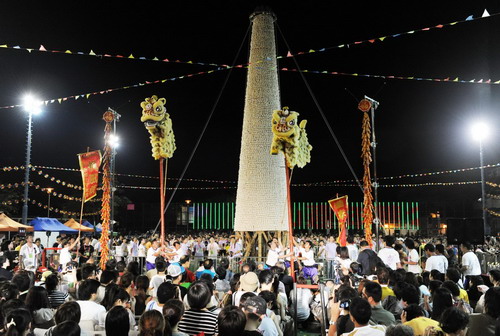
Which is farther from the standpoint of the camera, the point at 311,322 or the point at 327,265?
the point at 327,265

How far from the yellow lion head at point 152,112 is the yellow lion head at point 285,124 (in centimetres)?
376

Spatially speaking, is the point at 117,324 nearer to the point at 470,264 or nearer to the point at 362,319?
the point at 362,319

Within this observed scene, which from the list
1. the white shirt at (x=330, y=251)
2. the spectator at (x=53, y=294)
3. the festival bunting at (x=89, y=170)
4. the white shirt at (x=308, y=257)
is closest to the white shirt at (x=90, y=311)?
the spectator at (x=53, y=294)

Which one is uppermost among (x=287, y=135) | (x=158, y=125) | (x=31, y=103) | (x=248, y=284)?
(x=31, y=103)

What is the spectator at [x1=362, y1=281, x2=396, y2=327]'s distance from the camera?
5539 millimetres

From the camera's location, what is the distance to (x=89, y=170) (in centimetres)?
1547

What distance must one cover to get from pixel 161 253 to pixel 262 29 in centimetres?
1006

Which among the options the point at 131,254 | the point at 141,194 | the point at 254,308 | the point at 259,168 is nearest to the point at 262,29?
the point at 259,168

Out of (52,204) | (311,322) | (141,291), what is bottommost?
(311,322)

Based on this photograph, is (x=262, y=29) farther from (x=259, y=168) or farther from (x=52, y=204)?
(x=52, y=204)

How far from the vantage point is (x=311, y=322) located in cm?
936

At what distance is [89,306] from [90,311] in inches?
2.9

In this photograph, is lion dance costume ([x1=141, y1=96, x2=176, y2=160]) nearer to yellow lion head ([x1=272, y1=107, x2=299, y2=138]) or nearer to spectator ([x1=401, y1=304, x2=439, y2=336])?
yellow lion head ([x1=272, y1=107, x2=299, y2=138])

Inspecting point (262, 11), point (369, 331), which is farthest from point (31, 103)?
point (369, 331)
